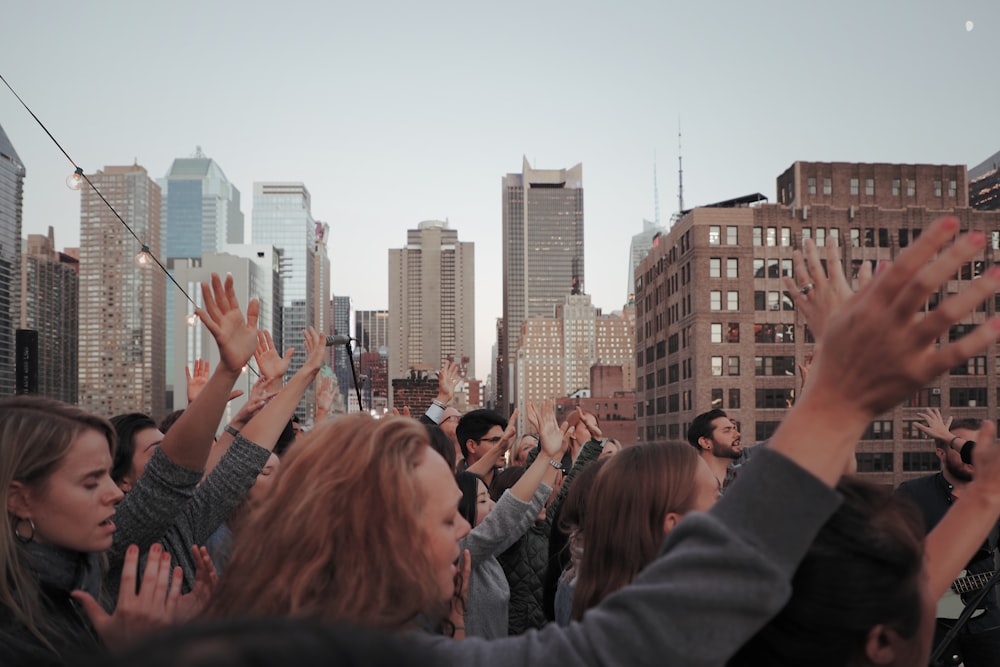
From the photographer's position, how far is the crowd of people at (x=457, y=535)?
1.38 metres

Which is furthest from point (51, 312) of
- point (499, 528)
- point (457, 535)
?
point (457, 535)

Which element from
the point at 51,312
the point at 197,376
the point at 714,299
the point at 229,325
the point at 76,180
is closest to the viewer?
the point at 229,325

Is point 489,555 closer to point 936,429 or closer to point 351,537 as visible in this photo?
point 351,537

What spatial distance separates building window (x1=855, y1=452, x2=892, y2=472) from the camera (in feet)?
227

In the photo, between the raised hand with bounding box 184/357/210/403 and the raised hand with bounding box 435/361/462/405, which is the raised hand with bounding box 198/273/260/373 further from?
the raised hand with bounding box 435/361/462/405

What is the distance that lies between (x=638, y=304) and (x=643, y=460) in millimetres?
91984

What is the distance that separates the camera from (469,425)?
8664 millimetres

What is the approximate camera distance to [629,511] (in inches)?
130

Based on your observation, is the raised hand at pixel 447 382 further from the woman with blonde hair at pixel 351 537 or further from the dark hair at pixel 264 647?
the dark hair at pixel 264 647

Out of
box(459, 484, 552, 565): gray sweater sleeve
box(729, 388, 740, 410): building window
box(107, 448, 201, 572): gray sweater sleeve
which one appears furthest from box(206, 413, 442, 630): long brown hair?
box(729, 388, 740, 410): building window

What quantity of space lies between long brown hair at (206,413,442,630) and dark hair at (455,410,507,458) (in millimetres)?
6247

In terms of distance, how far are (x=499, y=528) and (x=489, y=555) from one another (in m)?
0.27

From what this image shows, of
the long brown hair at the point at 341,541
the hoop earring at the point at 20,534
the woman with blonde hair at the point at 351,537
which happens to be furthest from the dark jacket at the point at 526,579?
the long brown hair at the point at 341,541

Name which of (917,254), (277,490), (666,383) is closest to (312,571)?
(277,490)
